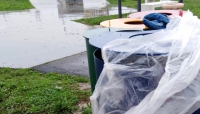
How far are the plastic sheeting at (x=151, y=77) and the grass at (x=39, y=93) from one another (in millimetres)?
1243

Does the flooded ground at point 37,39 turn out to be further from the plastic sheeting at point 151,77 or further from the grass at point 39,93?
the plastic sheeting at point 151,77

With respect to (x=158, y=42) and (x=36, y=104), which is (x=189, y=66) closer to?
(x=158, y=42)

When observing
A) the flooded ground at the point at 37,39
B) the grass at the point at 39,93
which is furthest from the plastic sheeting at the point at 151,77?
the flooded ground at the point at 37,39

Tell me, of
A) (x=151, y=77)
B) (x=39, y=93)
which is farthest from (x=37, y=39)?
(x=151, y=77)

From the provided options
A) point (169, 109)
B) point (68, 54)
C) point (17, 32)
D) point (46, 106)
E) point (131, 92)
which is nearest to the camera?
point (169, 109)

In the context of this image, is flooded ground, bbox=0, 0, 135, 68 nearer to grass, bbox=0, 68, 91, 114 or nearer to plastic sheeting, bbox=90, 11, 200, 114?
grass, bbox=0, 68, 91, 114

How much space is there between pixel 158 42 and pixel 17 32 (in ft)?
19.4

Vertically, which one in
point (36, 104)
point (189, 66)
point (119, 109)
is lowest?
point (36, 104)

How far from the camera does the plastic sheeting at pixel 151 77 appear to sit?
147cm

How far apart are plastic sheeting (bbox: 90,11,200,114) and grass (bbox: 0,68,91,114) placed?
124 cm

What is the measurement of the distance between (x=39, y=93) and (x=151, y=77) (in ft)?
6.65

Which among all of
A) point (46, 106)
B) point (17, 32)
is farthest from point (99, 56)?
point (17, 32)

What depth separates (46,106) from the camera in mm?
2969

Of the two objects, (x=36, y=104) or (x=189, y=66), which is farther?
(x=36, y=104)
